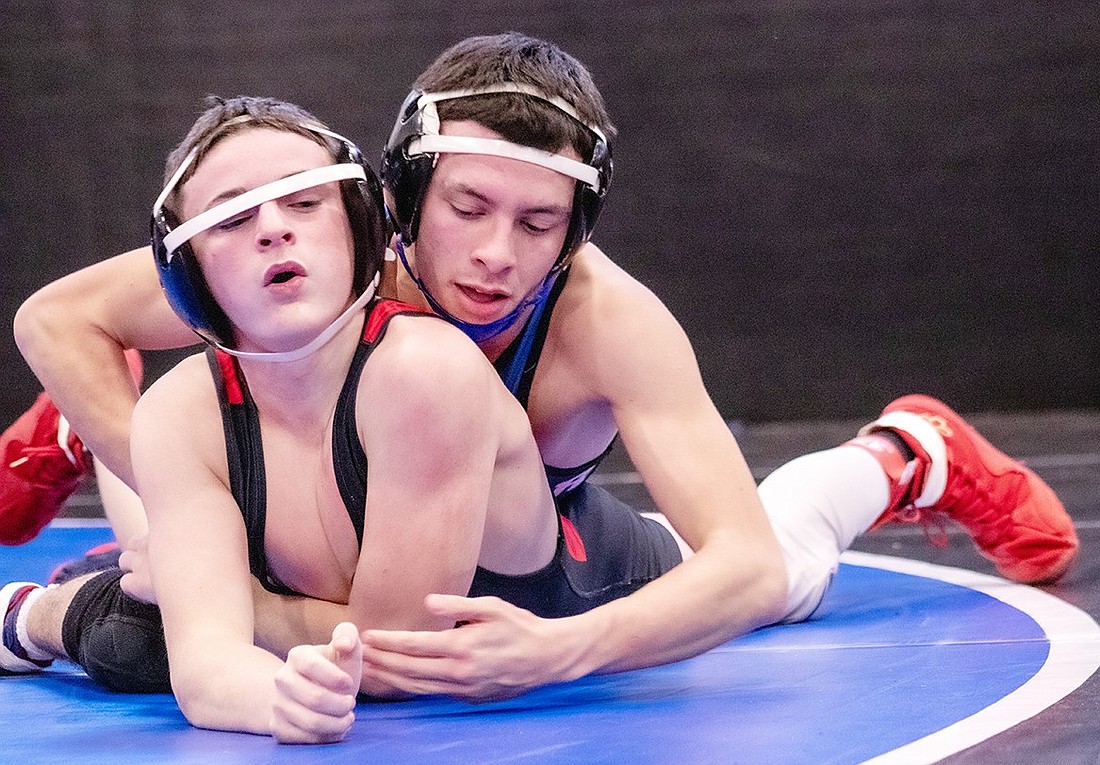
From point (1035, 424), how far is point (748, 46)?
2030 millimetres

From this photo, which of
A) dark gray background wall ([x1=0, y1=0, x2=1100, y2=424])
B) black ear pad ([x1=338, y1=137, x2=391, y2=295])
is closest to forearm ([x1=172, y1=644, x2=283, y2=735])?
black ear pad ([x1=338, y1=137, x2=391, y2=295])

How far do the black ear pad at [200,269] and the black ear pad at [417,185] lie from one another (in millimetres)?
171

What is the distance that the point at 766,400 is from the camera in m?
6.85

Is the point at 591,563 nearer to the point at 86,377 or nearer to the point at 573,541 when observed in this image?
the point at 573,541

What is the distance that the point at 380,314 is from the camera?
6.91 feet

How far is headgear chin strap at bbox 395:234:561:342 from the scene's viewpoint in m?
2.29

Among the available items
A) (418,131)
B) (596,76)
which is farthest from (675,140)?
(418,131)

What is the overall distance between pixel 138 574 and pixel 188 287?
Answer: 518 millimetres

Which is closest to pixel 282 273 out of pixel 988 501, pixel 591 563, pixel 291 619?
pixel 291 619

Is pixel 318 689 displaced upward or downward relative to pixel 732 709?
upward

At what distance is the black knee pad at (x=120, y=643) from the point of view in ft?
7.61

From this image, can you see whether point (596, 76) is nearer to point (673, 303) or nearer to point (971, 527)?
point (673, 303)

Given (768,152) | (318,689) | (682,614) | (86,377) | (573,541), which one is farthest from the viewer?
(768,152)

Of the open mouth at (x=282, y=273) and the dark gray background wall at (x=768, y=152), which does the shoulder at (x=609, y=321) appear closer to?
the open mouth at (x=282, y=273)
